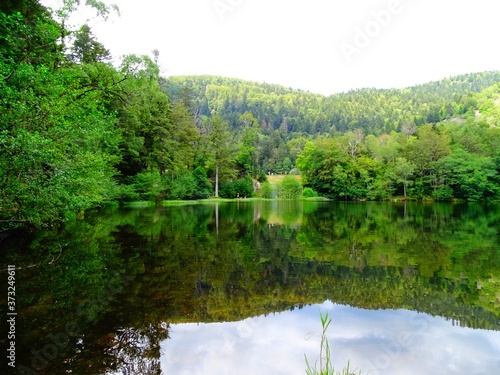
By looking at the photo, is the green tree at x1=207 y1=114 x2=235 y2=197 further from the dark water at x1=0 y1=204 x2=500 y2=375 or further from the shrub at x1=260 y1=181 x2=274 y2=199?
the dark water at x1=0 y1=204 x2=500 y2=375

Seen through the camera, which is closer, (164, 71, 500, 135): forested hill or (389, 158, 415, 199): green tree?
(389, 158, 415, 199): green tree

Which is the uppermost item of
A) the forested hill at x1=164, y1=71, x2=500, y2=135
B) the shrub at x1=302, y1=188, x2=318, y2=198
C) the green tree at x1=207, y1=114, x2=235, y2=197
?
the forested hill at x1=164, y1=71, x2=500, y2=135

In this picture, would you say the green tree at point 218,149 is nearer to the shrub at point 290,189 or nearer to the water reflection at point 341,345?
the shrub at point 290,189

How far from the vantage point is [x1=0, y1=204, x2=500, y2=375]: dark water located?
4.80 m

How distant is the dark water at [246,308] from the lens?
15.7ft

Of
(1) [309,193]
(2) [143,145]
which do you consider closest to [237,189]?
(1) [309,193]

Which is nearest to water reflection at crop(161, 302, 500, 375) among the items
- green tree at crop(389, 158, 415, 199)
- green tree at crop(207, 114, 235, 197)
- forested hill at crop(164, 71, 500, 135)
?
green tree at crop(207, 114, 235, 197)

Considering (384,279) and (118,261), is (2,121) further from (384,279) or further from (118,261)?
(384,279)

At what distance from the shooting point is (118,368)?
4371mm

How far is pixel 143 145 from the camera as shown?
43562mm

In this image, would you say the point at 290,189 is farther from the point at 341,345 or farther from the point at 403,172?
the point at 341,345

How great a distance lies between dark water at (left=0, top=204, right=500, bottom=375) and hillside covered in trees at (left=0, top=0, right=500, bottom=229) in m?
2.95

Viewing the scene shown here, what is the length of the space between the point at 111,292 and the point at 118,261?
120 inches

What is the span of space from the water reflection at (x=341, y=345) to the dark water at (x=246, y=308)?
3 cm
